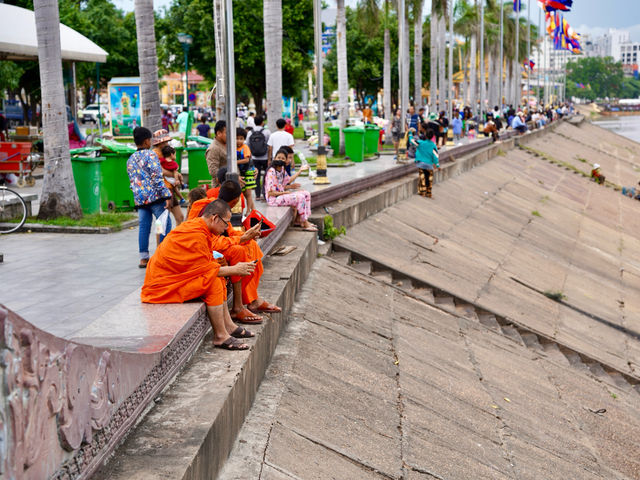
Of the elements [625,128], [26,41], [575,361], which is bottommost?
[625,128]

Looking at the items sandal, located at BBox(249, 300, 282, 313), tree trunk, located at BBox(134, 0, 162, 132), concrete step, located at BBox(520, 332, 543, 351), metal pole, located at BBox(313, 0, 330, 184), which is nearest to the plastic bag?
sandal, located at BBox(249, 300, 282, 313)

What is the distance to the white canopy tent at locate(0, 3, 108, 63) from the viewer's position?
1675cm

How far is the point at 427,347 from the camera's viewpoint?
9859 millimetres

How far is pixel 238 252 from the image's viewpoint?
6723 mm

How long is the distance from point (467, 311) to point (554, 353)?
140cm

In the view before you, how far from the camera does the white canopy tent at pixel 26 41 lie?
16.8m

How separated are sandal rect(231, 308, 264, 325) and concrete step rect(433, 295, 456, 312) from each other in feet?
19.8

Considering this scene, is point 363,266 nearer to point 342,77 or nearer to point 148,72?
point 148,72

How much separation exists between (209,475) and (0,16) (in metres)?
15.0

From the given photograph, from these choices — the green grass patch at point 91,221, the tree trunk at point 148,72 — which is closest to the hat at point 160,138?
the green grass patch at point 91,221

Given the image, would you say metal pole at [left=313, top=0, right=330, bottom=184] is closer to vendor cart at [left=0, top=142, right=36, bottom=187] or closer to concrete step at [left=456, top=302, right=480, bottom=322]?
concrete step at [left=456, top=302, right=480, bottom=322]

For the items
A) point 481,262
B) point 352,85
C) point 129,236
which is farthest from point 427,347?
point 352,85

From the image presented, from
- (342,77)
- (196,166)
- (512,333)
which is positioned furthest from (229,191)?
(342,77)

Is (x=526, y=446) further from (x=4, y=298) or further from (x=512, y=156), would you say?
(x=512, y=156)
